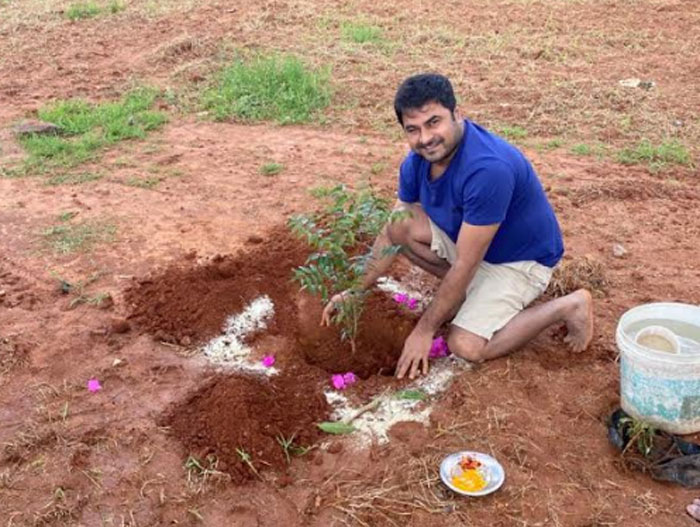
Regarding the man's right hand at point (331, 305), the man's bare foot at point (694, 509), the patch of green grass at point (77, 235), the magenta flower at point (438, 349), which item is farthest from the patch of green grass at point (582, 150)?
the man's bare foot at point (694, 509)

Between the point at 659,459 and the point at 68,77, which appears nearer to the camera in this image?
the point at 659,459

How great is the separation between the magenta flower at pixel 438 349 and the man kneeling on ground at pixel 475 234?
78 millimetres

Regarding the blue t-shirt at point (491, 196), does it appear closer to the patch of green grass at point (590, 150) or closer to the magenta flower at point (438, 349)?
the magenta flower at point (438, 349)

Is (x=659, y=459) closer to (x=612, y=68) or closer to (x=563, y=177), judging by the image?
(x=563, y=177)

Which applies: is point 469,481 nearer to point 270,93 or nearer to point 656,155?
point 656,155

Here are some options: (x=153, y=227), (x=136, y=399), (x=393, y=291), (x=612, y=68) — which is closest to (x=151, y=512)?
(x=136, y=399)

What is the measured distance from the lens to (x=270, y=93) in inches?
255

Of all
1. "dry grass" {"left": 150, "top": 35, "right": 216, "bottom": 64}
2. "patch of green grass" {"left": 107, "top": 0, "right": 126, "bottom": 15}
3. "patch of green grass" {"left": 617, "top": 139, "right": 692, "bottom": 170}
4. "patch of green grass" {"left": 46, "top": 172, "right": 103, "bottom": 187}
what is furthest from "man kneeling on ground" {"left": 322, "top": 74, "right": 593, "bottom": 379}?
"patch of green grass" {"left": 107, "top": 0, "right": 126, "bottom": 15}

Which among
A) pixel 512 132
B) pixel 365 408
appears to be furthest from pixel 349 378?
pixel 512 132

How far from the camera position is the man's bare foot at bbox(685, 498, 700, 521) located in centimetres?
249

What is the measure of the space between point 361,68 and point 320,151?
1.87 meters

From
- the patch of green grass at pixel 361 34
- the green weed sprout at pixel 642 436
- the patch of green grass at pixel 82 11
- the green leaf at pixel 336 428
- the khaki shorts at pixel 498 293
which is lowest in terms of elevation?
the patch of green grass at pixel 82 11

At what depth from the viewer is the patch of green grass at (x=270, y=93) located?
620 cm

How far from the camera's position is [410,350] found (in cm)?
319
